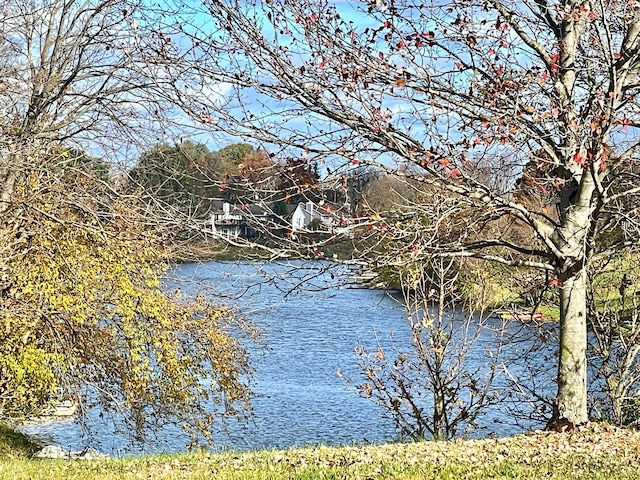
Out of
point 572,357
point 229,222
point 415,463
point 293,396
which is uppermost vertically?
point 229,222

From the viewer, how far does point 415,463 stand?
559 cm

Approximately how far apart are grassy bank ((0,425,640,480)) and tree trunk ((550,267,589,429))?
0.20m

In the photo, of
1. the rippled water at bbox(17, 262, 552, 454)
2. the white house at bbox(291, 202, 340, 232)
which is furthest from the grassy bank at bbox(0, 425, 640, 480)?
the rippled water at bbox(17, 262, 552, 454)

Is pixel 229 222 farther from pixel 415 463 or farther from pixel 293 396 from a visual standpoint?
pixel 293 396

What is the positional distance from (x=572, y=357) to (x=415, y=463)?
199cm

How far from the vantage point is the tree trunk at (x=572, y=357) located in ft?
22.0

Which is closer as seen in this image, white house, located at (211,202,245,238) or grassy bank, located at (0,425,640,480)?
grassy bank, located at (0,425,640,480)

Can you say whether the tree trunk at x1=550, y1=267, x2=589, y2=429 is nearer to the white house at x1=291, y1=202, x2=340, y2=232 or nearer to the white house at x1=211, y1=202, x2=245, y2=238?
the white house at x1=291, y1=202, x2=340, y2=232

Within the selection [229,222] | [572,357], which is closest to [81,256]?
[229,222]

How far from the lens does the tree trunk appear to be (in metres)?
6.70

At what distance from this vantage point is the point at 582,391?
6871 millimetres

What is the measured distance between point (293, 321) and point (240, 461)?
48.0 ft

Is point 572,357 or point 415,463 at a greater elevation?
point 572,357

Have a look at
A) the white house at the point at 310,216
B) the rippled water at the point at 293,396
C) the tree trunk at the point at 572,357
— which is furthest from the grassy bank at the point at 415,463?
the rippled water at the point at 293,396
